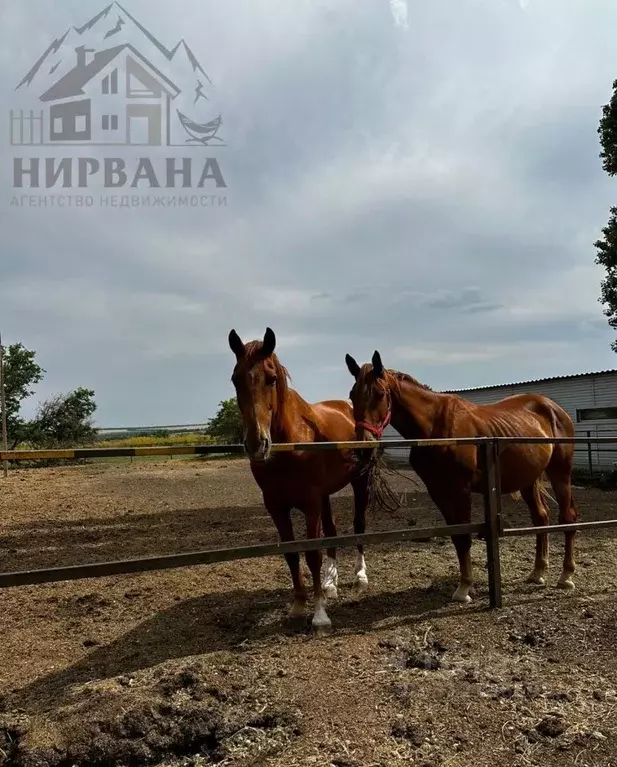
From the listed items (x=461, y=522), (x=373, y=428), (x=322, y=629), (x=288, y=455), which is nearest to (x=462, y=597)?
(x=461, y=522)

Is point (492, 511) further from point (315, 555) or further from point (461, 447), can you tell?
point (315, 555)

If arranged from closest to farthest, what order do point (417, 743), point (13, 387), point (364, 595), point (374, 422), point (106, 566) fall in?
point (417, 743) → point (106, 566) → point (374, 422) → point (364, 595) → point (13, 387)

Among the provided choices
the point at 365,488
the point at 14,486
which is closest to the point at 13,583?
the point at 365,488

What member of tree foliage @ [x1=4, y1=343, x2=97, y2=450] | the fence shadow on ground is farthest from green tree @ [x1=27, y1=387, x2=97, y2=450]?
the fence shadow on ground

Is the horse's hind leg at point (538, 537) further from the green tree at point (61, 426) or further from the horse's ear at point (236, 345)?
the green tree at point (61, 426)

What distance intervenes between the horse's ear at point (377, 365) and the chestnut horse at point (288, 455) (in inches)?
22.2

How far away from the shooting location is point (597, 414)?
47.4ft

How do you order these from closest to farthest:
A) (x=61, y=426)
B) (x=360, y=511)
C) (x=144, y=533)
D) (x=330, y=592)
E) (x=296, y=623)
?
(x=296, y=623)
(x=330, y=592)
(x=360, y=511)
(x=144, y=533)
(x=61, y=426)

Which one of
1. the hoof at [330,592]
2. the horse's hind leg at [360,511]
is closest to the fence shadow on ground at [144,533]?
the horse's hind leg at [360,511]

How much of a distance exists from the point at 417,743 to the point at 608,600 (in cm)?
254

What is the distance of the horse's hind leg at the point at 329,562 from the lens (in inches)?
173

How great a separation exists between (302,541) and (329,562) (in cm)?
136

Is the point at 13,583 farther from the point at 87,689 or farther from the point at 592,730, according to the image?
the point at 592,730

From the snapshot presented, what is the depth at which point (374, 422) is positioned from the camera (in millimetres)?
4051
